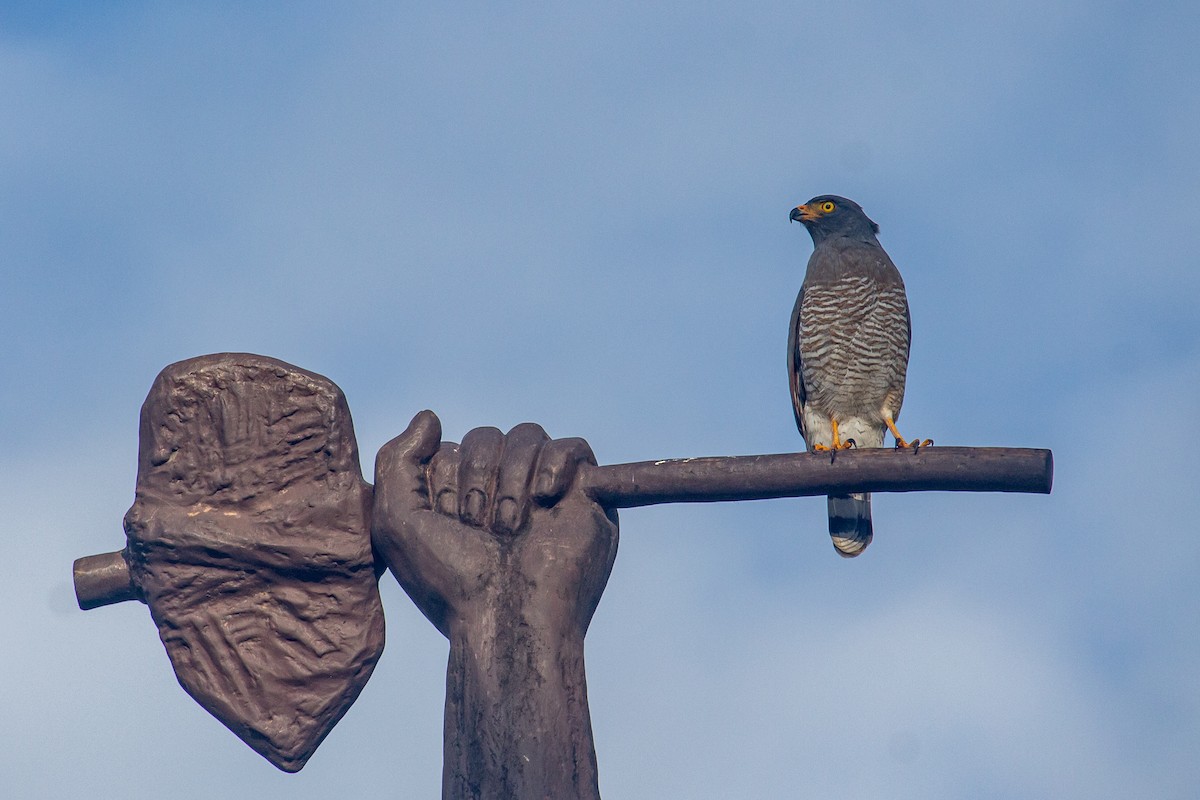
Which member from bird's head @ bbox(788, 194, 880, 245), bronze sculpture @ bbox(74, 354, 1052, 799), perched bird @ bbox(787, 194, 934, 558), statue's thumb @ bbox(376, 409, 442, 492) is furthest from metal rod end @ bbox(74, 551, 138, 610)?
bird's head @ bbox(788, 194, 880, 245)

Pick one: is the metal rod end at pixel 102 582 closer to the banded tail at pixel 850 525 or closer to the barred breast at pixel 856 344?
the banded tail at pixel 850 525

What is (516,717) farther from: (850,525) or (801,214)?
(801,214)

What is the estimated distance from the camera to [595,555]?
4.07 m

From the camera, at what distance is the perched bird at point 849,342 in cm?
669

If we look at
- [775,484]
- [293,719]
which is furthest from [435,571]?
[775,484]

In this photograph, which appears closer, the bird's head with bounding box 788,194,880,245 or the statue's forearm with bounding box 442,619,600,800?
the statue's forearm with bounding box 442,619,600,800

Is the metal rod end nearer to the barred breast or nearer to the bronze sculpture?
the bronze sculpture

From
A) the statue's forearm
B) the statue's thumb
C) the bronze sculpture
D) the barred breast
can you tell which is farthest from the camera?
the barred breast

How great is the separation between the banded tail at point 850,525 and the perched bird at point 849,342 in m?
0.32

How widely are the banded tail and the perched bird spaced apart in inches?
12.8

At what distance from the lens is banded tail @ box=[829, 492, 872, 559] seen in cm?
611

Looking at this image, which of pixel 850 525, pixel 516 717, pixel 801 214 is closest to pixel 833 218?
pixel 801 214

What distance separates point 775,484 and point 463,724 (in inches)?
42.8

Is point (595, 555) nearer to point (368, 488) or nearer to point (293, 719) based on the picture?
point (368, 488)
